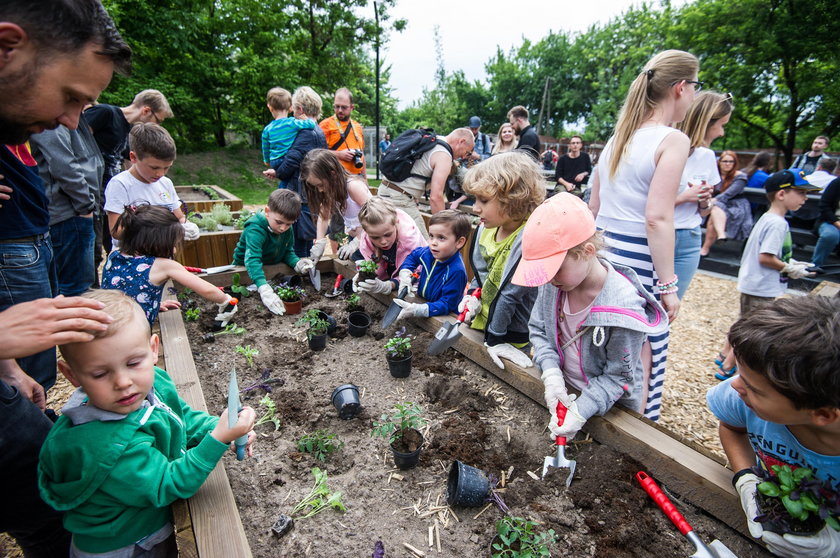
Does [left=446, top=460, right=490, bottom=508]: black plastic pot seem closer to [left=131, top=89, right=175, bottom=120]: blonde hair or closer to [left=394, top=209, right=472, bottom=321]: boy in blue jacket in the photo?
[left=394, top=209, right=472, bottom=321]: boy in blue jacket

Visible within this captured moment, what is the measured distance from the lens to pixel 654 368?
225 centimetres

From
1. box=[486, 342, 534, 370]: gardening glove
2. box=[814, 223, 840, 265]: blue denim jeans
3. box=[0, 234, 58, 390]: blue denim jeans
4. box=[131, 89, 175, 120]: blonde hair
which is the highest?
box=[131, 89, 175, 120]: blonde hair

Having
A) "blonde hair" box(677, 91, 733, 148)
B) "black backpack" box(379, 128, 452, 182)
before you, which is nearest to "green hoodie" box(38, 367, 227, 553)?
"black backpack" box(379, 128, 452, 182)

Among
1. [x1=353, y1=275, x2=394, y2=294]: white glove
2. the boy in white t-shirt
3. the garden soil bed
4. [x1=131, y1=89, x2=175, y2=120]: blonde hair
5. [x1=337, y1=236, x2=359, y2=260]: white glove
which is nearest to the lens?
the garden soil bed

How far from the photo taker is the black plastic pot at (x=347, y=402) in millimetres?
2240

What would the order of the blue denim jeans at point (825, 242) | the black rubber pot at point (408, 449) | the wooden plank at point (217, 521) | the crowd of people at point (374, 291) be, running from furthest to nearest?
the blue denim jeans at point (825, 242) → the black rubber pot at point (408, 449) → the wooden plank at point (217, 521) → the crowd of people at point (374, 291)

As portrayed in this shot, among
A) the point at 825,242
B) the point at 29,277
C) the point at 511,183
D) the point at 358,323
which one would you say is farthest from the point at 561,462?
the point at 825,242

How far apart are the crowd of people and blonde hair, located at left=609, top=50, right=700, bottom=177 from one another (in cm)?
1

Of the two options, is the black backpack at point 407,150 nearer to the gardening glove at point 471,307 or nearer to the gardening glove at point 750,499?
the gardening glove at point 471,307

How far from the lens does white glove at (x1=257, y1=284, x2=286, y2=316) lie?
3496 millimetres

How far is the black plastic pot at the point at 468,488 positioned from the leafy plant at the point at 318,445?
0.63m

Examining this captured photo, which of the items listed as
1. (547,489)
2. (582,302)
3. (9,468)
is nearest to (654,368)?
(582,302)

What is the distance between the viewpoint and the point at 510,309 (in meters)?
2.42

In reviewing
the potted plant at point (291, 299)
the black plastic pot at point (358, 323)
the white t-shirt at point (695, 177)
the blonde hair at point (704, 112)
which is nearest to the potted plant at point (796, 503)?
the white t-shirt at point (695, 177)
